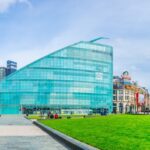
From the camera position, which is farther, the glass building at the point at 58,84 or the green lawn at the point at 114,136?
the glass building at the point at 58,84

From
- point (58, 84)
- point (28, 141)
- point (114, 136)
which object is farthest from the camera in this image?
point (58, 84)

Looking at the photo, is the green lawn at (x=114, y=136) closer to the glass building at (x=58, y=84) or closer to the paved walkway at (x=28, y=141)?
the paved walkway at (x=28, y=141)

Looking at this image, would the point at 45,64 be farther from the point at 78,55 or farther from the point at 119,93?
the point at 119,93

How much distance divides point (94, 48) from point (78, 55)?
8111 millimetres

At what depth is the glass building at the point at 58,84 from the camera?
129 meters

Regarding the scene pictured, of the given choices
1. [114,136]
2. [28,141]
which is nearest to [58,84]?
[114,136]

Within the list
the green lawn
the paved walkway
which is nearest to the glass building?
the green lawn

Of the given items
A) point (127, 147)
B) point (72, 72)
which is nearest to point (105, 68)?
point (72, 72)

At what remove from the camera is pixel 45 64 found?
13088 cm

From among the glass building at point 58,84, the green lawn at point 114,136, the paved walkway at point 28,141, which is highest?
the glass building at point 58,84

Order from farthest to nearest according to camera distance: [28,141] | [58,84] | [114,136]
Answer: [58,84] < [114,136] < [28,141]

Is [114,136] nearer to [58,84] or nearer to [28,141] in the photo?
[28,141]

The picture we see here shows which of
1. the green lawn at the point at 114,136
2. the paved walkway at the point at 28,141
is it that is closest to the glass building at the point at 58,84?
the green lawn at the point at 114,136

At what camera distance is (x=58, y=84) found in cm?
13112
